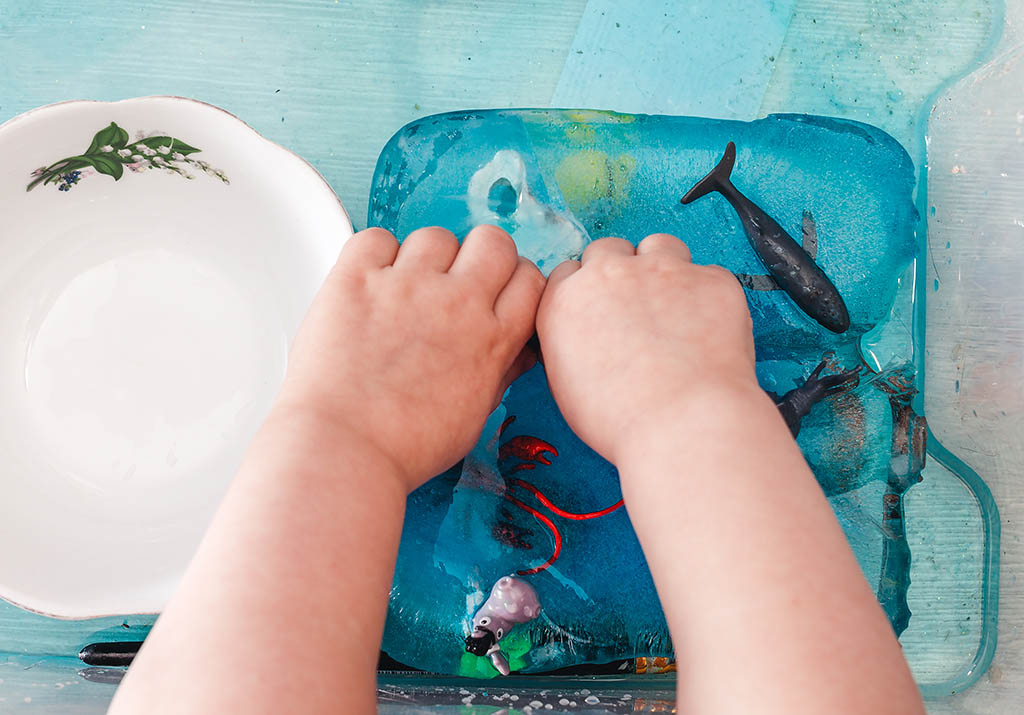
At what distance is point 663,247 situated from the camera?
424mm

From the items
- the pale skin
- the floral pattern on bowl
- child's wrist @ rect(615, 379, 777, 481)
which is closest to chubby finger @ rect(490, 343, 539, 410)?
the pale skin

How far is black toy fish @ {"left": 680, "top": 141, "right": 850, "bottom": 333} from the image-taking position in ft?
1.57

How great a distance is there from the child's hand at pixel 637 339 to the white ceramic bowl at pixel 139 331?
175 millimetres

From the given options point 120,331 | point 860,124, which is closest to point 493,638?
point 120,331

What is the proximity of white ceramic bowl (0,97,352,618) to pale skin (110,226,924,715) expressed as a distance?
0.43ft

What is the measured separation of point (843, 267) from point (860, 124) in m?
0.11

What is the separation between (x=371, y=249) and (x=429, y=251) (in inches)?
1.3

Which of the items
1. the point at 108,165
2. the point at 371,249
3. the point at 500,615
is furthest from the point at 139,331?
the point at 500,615

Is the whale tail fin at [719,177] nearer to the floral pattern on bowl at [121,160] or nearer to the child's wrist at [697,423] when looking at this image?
the child's wrist at [697,423]

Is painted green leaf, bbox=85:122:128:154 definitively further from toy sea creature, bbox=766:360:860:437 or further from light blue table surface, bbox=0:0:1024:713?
toy sea creature, bbox=766:360:860:437

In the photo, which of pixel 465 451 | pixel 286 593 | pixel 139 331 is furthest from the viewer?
pixel 139 331

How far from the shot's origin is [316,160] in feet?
1.93

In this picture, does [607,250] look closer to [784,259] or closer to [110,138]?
[784,259]

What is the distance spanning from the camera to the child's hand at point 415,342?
0.35 meters
